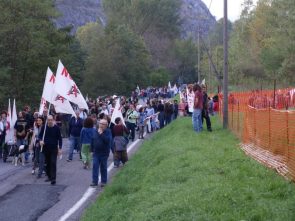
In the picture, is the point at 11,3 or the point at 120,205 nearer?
the point at 120,205

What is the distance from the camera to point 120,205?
10852 mm

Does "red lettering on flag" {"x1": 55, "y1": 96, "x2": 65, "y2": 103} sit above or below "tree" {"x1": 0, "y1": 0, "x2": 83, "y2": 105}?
below

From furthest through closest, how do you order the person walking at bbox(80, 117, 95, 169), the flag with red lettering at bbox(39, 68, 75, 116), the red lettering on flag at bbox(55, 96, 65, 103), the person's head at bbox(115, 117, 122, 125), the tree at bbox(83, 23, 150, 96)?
1. the tree at bbox(83, 23, 150, 96)
2. the person's head at bbox(115, 117, 122, 125)
3. the person walking at bbox(80, 117, 95, 169)
4. the red lettering on flag at bbox(55, 96, 65, 103)
5. the flag with red lettering at bbox(39, 68, 75, 116)

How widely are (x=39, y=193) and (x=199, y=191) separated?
17.3ft

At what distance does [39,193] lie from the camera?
46.0 ft

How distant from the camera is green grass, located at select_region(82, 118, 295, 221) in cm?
849

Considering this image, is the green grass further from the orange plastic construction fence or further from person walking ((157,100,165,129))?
person walking ((157,100,165,129))

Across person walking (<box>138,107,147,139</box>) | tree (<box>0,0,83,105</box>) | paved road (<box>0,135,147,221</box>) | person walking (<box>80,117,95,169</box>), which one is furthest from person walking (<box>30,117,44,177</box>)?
tree (<box>0,0,83,105</box>)

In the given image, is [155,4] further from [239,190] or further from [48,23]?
[239,190]

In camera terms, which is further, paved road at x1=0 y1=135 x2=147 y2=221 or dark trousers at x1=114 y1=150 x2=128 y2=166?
dark trousers at x1=114 y1=150 x2=128 y2=166

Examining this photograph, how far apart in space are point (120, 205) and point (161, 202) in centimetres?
152

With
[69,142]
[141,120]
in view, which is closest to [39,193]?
[69,142]

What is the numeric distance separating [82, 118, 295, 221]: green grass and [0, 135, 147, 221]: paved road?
2.58 ft

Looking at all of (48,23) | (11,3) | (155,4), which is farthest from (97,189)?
(155,4)
